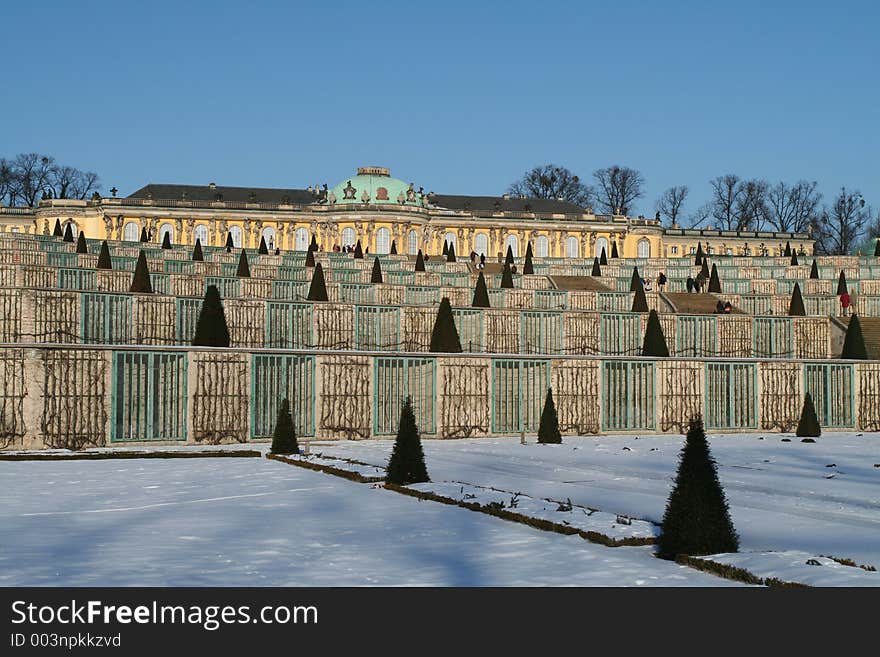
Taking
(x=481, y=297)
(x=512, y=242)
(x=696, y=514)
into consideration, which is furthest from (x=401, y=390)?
(x=512, y=242)

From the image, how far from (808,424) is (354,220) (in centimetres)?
8121

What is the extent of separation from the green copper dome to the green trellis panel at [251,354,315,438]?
8147 cm

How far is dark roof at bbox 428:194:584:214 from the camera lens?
119750mm

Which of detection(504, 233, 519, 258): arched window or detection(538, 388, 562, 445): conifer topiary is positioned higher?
detection(504, 233, 519, 258): arched window

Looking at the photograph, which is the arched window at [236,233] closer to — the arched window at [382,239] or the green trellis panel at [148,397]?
the arched window at [382,239]

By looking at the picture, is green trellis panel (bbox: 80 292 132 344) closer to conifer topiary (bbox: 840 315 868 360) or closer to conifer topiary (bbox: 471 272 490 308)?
conifer topiary (bbox: 471 272 490 308)

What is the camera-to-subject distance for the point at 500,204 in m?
120

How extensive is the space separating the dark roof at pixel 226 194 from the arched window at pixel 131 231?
12.1ft

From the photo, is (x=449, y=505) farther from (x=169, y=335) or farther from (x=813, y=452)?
(x=169, y=335)

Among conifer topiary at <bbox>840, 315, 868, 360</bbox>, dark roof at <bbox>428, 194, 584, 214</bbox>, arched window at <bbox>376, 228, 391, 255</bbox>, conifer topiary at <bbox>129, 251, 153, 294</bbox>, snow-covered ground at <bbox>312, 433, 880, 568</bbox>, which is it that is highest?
dark roof at <bbox>428, 194, 584, 214</bbox>

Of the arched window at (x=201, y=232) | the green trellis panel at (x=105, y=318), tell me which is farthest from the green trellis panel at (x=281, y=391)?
the arched window at (x=201, y=232)

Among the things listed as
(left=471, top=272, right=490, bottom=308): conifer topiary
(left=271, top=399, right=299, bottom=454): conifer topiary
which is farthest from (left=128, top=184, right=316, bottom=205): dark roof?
(left=271, top=399, right=299, bottom=454): conifer topiary
